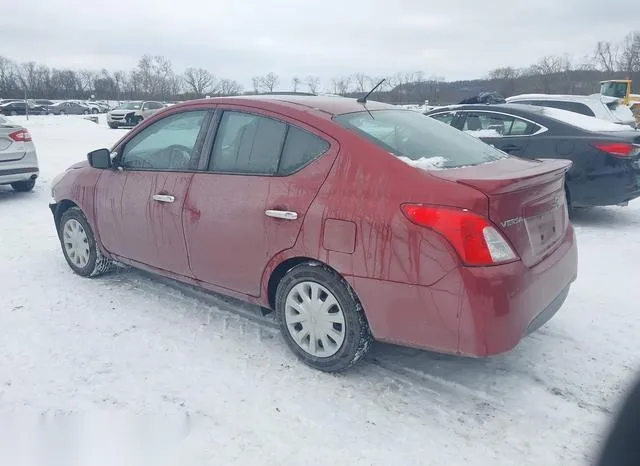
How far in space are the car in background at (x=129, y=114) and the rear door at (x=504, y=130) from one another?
2597 cm

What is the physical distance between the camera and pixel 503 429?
2.71 metres

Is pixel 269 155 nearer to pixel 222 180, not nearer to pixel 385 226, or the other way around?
pixel 222 180

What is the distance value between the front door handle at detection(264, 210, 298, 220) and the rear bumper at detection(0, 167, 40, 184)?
21.6 feet

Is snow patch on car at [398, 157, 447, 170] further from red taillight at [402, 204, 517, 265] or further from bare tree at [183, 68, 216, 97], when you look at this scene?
bare tree at [183, 68, 216, 97]

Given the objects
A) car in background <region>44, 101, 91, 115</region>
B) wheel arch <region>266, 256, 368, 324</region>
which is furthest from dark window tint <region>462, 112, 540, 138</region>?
car in background <region>44, 101, 91, 115</region>

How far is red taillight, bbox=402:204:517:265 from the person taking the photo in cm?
259

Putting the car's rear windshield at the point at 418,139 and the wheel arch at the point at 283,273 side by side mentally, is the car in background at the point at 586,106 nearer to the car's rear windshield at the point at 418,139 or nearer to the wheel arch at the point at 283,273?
the car's rear windshield at the point at 418,139

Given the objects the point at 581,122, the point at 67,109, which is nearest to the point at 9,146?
the point at 581,122

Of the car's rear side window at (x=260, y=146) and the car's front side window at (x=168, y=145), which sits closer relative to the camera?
the car's rear side window at (x=260, y=146)

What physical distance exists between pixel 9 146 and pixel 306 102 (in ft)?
21.3

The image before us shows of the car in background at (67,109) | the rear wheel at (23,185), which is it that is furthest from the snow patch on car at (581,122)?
the car in background at (67,109)

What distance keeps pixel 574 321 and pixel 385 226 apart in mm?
2044

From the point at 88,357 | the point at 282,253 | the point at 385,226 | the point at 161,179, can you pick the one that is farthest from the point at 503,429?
the point at 161,179

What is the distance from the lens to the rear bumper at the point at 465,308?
2.59m
